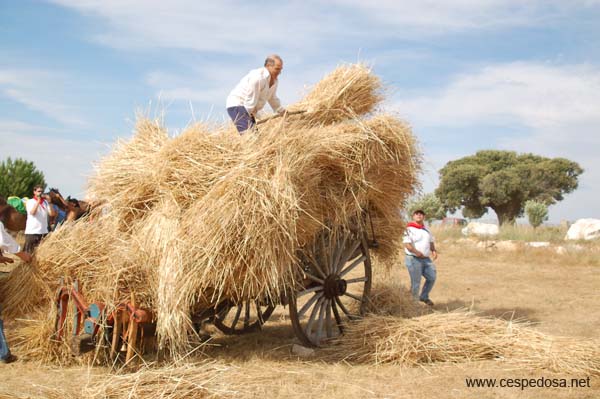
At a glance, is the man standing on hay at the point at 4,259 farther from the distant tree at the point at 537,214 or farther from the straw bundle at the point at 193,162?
the distant tree at the point at 537,214

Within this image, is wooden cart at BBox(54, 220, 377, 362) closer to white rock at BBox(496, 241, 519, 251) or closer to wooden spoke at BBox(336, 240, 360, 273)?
wooden spoke at BBox(336, 240, 360, 273)

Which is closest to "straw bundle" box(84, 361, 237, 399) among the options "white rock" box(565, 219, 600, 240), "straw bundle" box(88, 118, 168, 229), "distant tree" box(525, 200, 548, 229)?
"straw bundle" box(88, 118, 168, 229)

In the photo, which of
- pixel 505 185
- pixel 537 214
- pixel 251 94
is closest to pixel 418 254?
pixel 251 94

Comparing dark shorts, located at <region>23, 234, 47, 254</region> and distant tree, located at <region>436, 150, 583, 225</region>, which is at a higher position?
distant tree, located at <region>436, 150, 583, 225</region>

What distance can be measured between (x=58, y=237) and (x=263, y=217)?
1967 millimetres

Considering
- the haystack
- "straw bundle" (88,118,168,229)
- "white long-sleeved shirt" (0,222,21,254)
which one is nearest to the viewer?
the haystack

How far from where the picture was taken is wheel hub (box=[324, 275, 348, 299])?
5.60 meters

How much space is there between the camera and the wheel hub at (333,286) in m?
5.60

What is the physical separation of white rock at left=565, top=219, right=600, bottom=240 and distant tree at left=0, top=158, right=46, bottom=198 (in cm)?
1780

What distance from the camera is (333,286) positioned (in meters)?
5.64

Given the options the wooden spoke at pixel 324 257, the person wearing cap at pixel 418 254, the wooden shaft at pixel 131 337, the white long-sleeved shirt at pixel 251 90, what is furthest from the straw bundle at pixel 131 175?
the person wearing cap at pixel 418 254

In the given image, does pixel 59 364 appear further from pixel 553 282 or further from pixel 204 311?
pixel 553 282

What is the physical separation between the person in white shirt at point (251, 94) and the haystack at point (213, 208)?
35 centimetres

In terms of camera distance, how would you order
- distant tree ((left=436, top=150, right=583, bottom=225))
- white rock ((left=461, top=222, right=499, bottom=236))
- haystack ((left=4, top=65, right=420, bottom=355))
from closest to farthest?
haystack ((left=4, top=65, right=420, bottom=355))
white rock ((left=461, top=222, right=499, bottom=236))
distant tree ((left=436, top=150, right=583, bottom=225))
